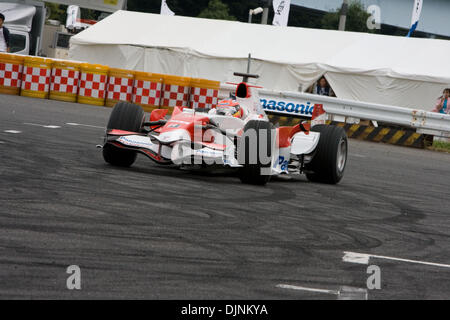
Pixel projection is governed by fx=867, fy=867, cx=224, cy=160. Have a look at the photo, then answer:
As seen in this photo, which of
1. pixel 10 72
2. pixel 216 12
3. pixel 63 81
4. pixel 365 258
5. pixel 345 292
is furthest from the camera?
pixel 216 12

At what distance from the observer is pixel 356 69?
21438 millimetres

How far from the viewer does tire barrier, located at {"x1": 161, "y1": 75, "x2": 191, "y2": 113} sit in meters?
20.9

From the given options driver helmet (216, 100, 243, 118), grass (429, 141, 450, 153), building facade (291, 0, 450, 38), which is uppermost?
building facade (291, 0, 450, 38)

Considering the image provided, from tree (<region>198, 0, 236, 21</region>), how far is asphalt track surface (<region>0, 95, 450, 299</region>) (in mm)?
55863

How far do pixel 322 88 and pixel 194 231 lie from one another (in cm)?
1583

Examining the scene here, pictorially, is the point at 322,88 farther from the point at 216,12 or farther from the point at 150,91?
the point at 216,12

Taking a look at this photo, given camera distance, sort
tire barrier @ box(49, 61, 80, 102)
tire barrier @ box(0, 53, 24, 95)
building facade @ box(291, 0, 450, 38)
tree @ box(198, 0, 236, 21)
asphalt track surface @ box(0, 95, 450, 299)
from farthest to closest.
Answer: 1. tree @ box(198, 0, 236, 21)
2. building facade @ box(291, 0, 450, 38)
3. tire barrier @ box(49, 61, 80, 102)
4. tire barrier @ box(0, 53, 24, 95)
5. asphalt track surface @ box(0, 95, 450, 299)

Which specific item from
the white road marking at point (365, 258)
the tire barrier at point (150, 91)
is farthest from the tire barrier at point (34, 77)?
the white road marking at point (365, 258)

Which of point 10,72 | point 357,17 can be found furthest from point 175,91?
point 357,17

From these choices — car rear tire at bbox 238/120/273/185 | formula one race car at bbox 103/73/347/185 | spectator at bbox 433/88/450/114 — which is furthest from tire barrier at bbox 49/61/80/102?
car rear tire at bbox 238/120/273/185

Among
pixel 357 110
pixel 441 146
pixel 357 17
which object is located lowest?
pixel 441 146

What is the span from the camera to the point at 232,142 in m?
9.29

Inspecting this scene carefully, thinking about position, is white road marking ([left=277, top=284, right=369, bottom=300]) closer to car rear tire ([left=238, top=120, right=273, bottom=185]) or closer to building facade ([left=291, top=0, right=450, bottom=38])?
car rear tire ([left=238, top=120, right=273, bottom=185])

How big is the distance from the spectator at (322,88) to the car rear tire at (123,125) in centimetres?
1253
